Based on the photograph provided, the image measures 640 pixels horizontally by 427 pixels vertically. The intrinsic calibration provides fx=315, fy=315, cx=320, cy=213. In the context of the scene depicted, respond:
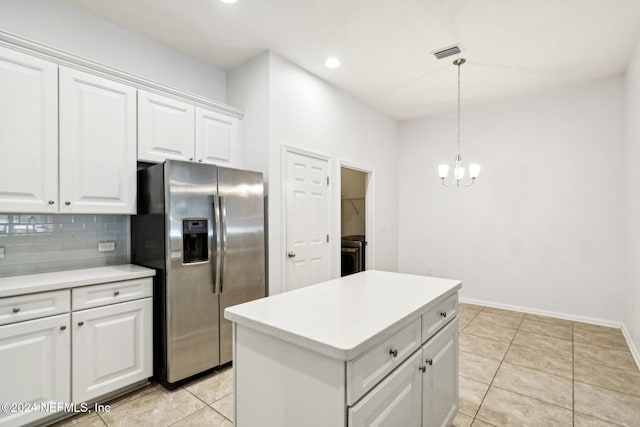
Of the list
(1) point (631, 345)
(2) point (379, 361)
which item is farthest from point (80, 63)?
(1) point (631, 345)

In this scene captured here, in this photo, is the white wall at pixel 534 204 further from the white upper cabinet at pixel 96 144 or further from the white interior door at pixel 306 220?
the white upper cabinet at pixel 96 144

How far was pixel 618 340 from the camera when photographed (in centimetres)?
329

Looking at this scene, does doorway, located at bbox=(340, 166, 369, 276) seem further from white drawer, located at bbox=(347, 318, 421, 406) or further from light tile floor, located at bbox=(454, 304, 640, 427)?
white drawer, located at bbox=(347, 318, 421, 406)

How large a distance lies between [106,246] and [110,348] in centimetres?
88

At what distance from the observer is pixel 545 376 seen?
101 inches

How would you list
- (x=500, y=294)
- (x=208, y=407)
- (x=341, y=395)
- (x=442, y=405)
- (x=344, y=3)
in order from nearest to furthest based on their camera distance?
(x=341, y=395) < (x=442, y=405) < (x=208, y=407) < (x=344, y=3) < (x=500, y=294)

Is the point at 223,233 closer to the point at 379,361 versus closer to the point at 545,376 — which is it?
the point at 379,361

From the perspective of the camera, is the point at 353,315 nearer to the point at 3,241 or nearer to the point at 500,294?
the point at 3,241

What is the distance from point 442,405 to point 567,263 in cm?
335

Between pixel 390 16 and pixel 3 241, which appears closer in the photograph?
pixel 3 241

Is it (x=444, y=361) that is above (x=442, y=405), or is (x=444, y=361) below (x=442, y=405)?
above

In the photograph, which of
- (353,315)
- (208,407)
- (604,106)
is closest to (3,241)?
(208,407)

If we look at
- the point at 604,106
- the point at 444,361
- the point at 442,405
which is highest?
the point at 604,106

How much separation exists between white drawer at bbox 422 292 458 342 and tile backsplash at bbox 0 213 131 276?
2537 mm
